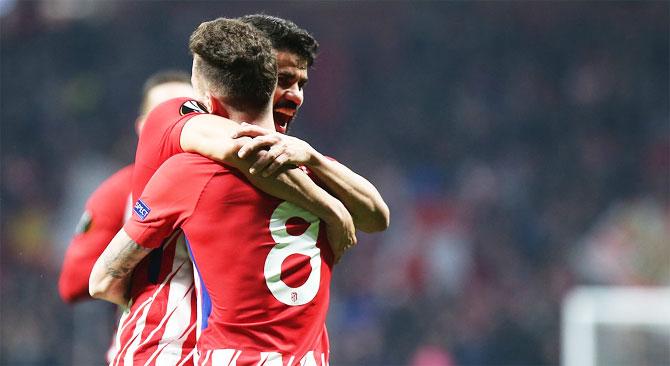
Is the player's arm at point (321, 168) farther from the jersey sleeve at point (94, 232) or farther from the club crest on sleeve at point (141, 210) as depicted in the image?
the jersey sleeve at point (94, 232)

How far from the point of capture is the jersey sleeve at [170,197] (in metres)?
2.20

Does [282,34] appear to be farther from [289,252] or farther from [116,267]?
[116,267]

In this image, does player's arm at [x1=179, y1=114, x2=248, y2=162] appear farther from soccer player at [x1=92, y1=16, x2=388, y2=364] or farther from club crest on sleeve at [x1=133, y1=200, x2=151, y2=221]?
club crest on sleeve at [x1=133, y1=200, x2=151, y2=221]

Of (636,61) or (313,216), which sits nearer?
(313,216)

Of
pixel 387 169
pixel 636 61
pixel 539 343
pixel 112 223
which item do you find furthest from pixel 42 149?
pixel 112 223

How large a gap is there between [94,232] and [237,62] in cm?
131

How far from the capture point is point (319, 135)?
1184 cm

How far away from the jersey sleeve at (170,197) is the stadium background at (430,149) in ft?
23.0

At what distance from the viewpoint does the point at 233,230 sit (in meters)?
2.20

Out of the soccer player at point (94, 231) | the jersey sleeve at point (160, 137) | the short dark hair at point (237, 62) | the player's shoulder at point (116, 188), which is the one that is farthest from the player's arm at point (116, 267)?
the player's shoulder at point (116, 188)

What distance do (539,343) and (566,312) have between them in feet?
1.38

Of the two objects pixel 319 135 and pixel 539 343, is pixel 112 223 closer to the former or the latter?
pixel 539 343

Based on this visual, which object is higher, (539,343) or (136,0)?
(136,0)

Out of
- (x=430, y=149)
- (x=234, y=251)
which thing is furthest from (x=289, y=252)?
(x=430, y=149)
